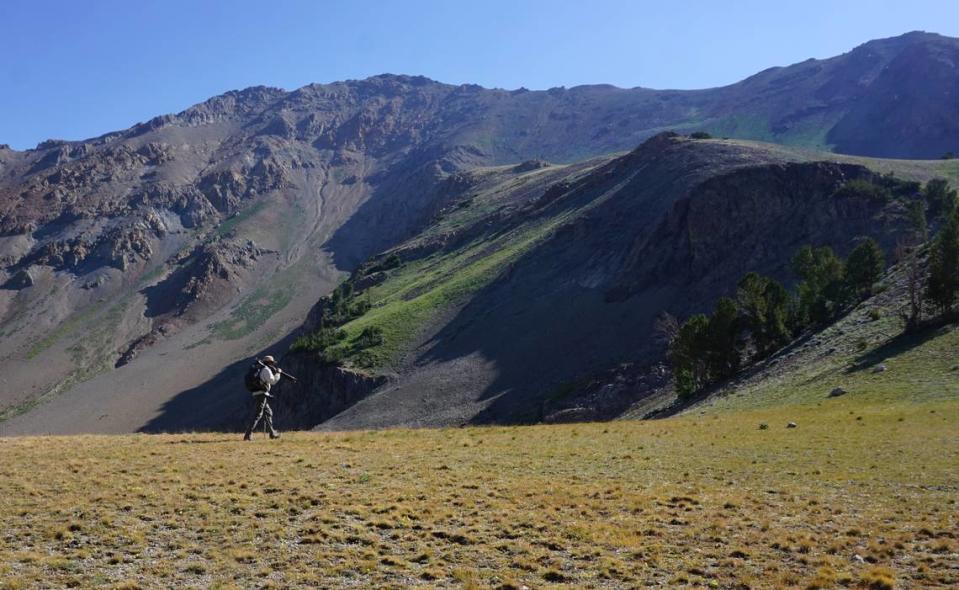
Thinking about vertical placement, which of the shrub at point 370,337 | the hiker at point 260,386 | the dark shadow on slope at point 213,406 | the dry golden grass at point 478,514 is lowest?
the dark shadow on slope at point 213,406

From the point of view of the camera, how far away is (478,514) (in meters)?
15.6

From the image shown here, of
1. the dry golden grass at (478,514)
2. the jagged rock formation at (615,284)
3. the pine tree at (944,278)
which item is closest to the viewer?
the dry golden grass at (478,514)

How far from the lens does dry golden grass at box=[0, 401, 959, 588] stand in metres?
12.1

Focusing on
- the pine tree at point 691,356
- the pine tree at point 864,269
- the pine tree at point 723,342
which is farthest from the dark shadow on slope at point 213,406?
the pine tree at point 864,269

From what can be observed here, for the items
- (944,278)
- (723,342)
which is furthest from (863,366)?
(723,342)

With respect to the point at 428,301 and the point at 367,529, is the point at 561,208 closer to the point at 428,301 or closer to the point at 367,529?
the point at 428,301

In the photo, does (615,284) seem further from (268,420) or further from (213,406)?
(213,406)

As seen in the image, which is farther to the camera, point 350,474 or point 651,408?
point 651,408

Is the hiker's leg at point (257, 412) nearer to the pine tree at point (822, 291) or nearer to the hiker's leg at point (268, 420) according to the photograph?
the hiker's leg at point (268, 420)

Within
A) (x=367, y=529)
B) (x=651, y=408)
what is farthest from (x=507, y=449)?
(x=651, y=408)

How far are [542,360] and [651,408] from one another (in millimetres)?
29107

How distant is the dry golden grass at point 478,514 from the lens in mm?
12117

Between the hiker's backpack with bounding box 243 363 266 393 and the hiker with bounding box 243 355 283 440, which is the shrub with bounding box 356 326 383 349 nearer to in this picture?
the hiker with bounding box 243 355 283 440

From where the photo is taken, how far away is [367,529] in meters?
14.5
